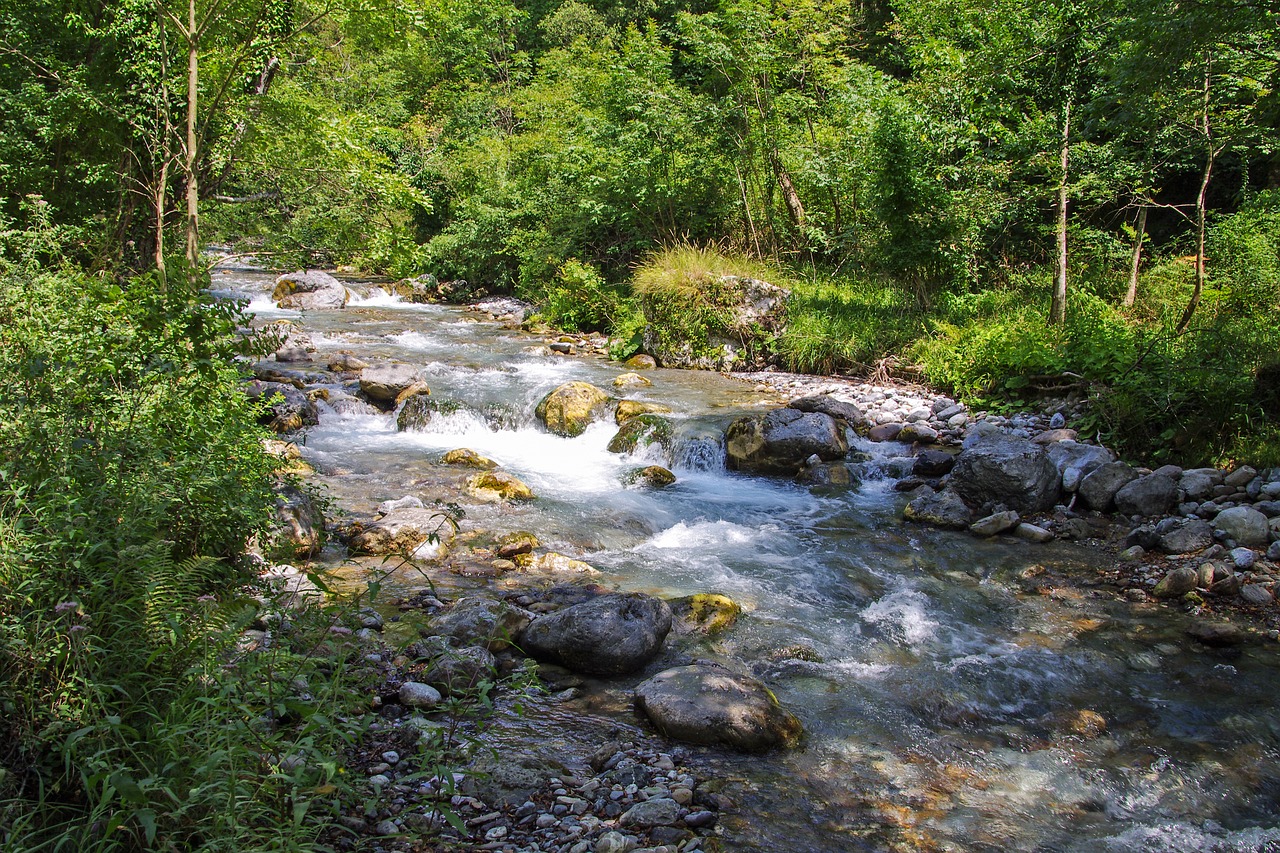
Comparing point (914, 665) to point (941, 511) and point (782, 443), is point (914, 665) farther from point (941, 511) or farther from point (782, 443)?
point (782, 443)

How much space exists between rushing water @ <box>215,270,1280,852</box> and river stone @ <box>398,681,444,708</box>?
1057mm

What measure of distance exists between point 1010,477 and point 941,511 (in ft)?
2.55

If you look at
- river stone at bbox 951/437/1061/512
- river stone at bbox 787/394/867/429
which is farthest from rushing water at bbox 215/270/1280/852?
river stone at bbox 787/394/867/429

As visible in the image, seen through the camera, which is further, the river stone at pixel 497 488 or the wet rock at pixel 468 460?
the wet rock at pixel 468 460

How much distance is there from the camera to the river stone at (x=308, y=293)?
20281 mm

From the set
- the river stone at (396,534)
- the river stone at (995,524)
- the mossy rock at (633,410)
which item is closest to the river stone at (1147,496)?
the river stone at (995,524)

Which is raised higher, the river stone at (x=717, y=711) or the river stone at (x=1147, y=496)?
the river stone at (x=717, y=711)

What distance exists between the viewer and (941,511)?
25.8 ft

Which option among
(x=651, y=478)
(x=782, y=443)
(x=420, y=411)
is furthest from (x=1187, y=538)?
(x=420, y=411)

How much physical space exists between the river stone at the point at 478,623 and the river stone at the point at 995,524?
15.0 ft

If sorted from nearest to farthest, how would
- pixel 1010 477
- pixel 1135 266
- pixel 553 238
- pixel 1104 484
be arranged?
pixel 1104 484 < pixel 1010 477 < pixel 1135 266 < pixel 553 238

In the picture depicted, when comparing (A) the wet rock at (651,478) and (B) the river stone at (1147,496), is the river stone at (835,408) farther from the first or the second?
(B) the river stone at (1147,496)

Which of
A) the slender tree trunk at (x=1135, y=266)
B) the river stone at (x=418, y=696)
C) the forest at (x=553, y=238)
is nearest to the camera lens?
the forest at (x=553, y=238)

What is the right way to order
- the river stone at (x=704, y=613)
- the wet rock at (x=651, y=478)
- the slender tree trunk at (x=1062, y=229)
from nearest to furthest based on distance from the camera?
the river stone at (x=704, y=613) → the wet rock at (x=651, y=478) → the slender tree trunk at (x=1062, y=229)
